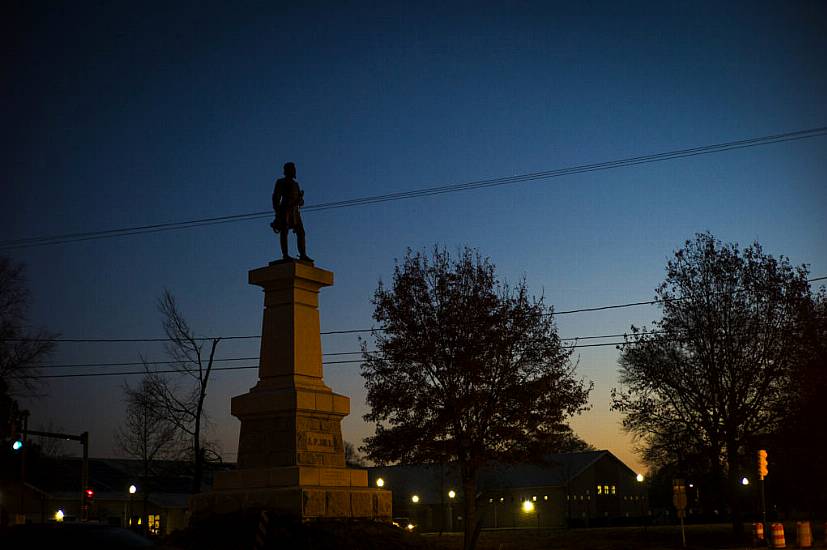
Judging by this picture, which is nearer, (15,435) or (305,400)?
(305,400)

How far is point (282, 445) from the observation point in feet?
64.6

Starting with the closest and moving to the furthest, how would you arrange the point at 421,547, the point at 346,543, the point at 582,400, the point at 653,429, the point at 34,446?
1. the point at 346,543
2. the point at 421,547
3. the point at 582,400
4. the point at 653,429
5. the point at 34,446

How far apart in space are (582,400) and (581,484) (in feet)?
125

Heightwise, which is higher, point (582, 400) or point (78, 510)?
point (582, 400)

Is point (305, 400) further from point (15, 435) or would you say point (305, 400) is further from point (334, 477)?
point (15, 435)

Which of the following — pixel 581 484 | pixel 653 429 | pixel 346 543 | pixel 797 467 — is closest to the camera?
pixel 346 543

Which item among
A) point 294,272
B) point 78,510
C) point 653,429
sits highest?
point 294,272

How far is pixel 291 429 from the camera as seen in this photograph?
19734 mm

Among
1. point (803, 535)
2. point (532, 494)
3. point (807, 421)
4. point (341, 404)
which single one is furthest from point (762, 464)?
point (532, 494)

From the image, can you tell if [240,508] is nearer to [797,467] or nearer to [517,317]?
[517,317]

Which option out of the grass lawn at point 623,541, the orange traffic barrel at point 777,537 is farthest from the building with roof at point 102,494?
the orange traffic barrel at point 777,537

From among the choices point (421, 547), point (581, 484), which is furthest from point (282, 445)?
point (581, 484)

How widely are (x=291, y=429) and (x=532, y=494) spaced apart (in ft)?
179

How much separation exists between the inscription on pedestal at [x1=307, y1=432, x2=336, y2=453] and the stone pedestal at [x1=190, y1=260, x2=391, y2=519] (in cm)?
2
